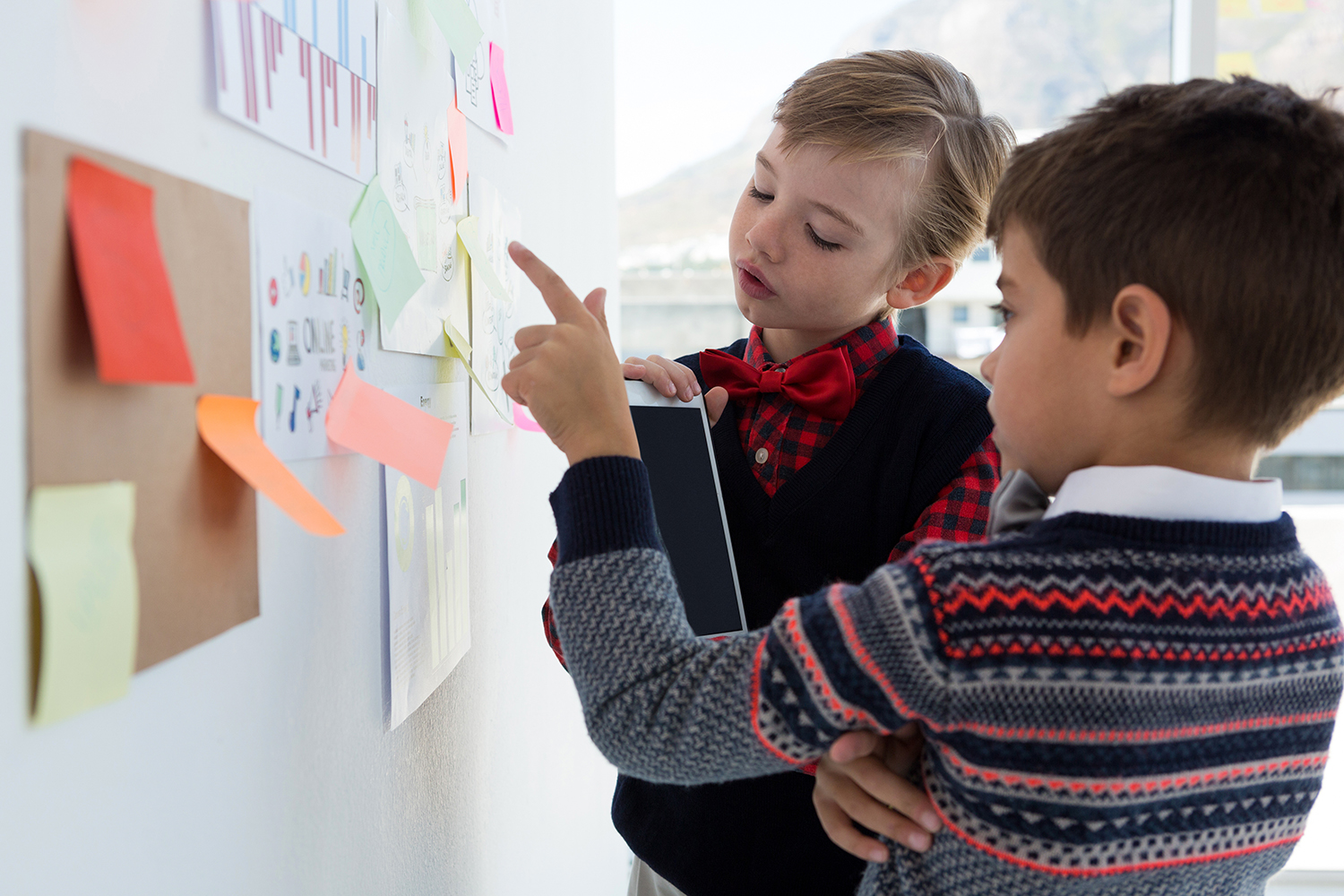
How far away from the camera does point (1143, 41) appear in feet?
8.41

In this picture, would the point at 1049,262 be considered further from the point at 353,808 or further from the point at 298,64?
the point at 353,808

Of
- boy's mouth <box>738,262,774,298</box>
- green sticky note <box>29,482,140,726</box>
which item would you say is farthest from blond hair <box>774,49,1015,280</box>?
green sticky note <box>29,482,140,726</box>

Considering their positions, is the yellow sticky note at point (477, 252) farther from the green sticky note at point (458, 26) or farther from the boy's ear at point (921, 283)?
the boy's ear at point (921, 283)

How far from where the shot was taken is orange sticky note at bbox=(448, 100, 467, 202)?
0.80 m

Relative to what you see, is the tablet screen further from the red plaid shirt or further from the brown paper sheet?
the brown paper sheet

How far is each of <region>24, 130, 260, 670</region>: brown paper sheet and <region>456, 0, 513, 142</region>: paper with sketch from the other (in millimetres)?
440

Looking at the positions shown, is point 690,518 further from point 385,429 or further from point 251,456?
point 251,456

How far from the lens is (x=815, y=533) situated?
799 mm

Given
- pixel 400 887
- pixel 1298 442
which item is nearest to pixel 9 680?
pixel 400 887

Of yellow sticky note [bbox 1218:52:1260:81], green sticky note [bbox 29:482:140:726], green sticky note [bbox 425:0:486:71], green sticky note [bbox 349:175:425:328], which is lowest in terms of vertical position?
green sticky note [bbox 29:482:140:726]

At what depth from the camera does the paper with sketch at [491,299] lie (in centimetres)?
88

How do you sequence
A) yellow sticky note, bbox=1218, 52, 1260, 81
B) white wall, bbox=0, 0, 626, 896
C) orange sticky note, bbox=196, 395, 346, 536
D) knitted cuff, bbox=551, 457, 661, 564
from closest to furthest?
white wall, bbox=0, 0, 626, 896 → orange sticky note, bbox=196, 395, 346, 536 → knitted cuff, bbox=551, 457, 661, 564 → yellow sticky note, bbox=1218, 52, 1260, 81

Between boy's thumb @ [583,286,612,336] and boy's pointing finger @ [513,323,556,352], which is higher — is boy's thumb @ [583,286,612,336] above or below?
above

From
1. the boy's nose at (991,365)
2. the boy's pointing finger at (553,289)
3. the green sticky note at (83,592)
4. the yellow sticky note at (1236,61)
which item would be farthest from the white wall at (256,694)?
the yellow sticky note at (1236,61)
